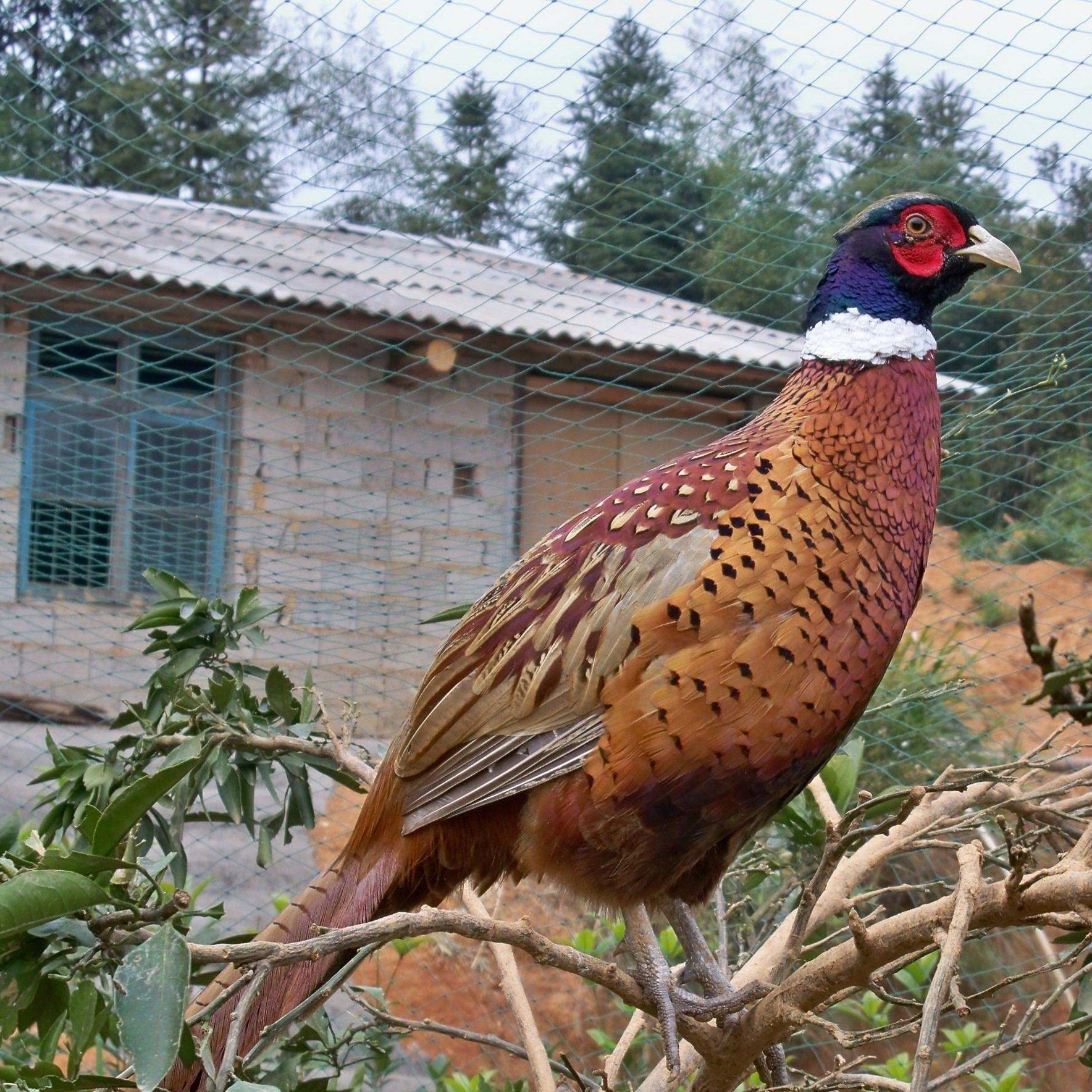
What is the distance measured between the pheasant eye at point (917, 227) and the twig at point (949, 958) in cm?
132

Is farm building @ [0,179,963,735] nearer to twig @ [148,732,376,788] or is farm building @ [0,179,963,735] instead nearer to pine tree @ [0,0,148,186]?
pine tree @ [0,0,148,186]

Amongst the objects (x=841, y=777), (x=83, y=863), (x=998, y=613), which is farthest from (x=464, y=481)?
(x=83, y=863)

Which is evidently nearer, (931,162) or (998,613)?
(931,162)

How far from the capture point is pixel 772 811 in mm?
2246

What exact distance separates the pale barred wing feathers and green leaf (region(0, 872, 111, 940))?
0.89 meters

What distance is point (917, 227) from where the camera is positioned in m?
2.48

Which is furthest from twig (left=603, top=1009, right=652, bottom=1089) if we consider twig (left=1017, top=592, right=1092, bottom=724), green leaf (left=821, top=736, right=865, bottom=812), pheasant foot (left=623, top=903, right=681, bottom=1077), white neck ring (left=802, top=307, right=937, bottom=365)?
twig (left=1017, top=592, right=1092, bottom=724)

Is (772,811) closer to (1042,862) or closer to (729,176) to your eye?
(1042,862)

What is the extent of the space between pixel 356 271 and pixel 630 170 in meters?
2.02

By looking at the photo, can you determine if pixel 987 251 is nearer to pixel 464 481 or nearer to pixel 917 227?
pixel 917 227

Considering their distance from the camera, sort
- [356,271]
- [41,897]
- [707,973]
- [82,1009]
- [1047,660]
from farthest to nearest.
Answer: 1. [356,271]
2. [707,973]
3. [82,1009]
4. [41,897]
5. [1047,660]

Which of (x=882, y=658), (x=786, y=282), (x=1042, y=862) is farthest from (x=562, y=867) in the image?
(x=786, y=282)

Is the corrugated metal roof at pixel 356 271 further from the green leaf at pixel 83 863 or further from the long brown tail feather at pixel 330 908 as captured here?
the green leaf at pixel 83 863

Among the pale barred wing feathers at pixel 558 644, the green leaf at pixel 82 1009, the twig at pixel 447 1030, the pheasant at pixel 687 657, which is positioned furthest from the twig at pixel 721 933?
the green leaf at pixel 82 1009
